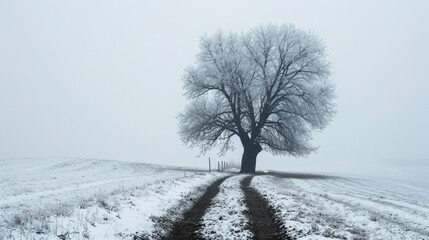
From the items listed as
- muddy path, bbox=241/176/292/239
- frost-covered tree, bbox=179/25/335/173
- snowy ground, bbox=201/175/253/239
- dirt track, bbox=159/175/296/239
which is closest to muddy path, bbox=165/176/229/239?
dirt track, bbox=159/175/296/239

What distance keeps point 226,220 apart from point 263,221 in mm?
1038

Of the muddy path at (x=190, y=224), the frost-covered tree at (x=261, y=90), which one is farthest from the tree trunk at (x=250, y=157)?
the muddy path at (x=190, y=224)

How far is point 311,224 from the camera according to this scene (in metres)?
8.85

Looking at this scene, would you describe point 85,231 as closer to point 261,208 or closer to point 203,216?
point 203,216

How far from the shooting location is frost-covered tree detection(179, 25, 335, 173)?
1425 inches

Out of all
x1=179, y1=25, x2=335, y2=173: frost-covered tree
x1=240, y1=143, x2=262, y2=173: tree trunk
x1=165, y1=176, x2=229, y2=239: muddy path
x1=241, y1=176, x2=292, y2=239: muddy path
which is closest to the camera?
x1=241, y1=176, x2=292, y2=239: muddy path

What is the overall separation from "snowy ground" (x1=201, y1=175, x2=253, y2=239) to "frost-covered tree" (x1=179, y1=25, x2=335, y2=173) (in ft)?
78.4

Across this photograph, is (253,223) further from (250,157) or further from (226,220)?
(250,157)

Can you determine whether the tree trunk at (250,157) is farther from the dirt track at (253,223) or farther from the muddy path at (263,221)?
the dirt track at (253,223)

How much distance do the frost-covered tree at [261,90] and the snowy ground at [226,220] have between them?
78.4 ft

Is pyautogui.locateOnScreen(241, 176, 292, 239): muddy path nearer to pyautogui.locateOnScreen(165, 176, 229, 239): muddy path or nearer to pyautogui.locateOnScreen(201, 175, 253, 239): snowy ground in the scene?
pyautogui.locateOnScreen(201, 175, 253, 239): snowy ground

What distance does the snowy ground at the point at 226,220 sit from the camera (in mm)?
8734

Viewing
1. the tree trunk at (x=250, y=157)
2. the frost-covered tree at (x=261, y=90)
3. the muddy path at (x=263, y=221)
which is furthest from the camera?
the tree trunk at (x=250, y=157)

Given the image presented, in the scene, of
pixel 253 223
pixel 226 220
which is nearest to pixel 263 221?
pixel 253 223
